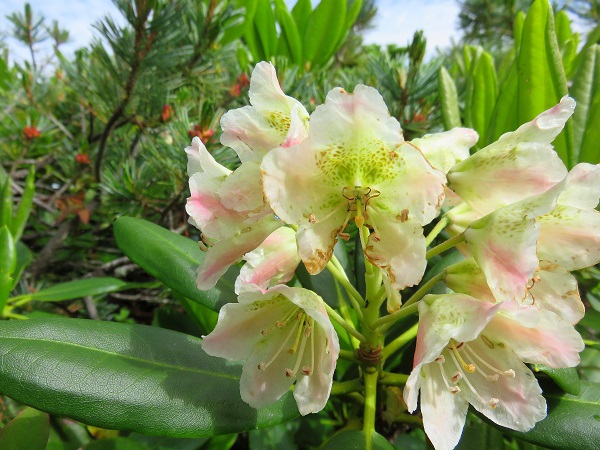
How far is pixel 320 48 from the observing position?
2.09 meters

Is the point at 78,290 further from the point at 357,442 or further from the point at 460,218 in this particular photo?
the point at 460,218

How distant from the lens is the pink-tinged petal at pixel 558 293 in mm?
769

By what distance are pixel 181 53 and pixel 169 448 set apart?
119cm

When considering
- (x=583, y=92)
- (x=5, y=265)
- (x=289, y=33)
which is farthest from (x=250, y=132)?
(x=289, y=33)

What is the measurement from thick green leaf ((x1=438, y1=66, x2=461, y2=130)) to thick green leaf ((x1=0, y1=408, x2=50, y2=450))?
1.18 m

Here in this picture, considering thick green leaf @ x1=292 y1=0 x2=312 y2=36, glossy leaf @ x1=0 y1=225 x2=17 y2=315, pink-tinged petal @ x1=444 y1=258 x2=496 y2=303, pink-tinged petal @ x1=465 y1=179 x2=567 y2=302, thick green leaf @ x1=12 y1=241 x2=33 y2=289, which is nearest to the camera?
pink-tinged petal @ x1=465 y1=179 x2=567 y2=302

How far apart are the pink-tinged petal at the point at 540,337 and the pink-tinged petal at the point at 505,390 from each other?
0.10 ft

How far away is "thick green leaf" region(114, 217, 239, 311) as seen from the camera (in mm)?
1029

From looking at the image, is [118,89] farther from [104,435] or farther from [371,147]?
[371,147]

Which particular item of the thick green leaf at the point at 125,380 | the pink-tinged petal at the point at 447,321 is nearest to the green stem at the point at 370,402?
the thick green leaf at the point at 125,380

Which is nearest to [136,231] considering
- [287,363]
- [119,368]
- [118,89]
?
[119,368]

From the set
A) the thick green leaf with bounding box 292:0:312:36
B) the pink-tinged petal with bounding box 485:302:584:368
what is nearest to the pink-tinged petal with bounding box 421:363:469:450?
the pink-tinged petal with bounding box 485:302:584:368

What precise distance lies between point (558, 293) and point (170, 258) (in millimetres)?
733

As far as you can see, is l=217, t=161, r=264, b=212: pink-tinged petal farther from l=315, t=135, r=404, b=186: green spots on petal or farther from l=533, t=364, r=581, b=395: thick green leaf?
l=533, t=364, r=581, b=395: thick green leaf
